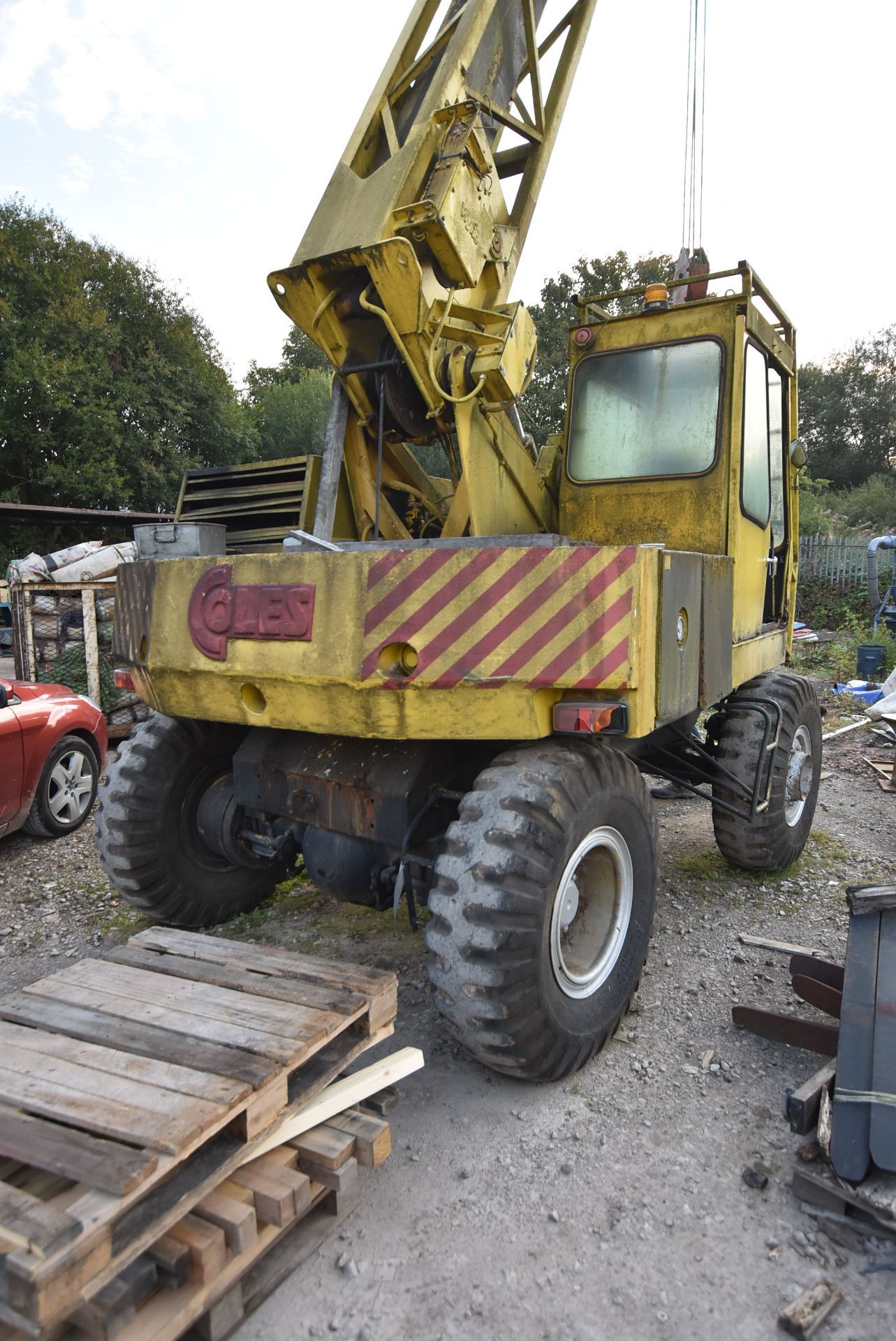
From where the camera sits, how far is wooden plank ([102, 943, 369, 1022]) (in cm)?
265

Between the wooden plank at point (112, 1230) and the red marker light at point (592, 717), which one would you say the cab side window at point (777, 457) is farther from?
the wooden plank at point (112, 1230)

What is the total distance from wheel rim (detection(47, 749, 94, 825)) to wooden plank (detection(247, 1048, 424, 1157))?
383 cm

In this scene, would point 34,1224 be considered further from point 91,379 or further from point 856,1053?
point 91,379

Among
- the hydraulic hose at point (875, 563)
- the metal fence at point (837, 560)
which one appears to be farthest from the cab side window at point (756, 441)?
the metal fence at point (837, 560)

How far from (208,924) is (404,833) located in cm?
161

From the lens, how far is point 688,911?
4480 mm

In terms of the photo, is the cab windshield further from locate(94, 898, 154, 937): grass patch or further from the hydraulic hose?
the hydraulic hose

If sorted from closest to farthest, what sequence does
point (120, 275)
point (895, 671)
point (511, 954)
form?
point (511, 954) → point (895, 671) → point (120, 275)

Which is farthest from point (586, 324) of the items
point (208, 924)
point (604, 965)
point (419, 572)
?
point (208, 924)

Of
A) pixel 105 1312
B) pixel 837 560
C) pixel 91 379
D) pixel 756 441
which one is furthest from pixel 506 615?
pixel 91 379

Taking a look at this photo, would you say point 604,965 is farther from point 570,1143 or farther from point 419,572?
point 419,572

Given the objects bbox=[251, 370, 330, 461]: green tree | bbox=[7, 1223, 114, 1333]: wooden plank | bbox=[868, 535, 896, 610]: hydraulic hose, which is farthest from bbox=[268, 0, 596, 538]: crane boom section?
bbox=[251, 370, 330, 461]: green tree

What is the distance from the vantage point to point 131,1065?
89.7 inches

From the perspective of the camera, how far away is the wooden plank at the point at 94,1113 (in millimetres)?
1941
